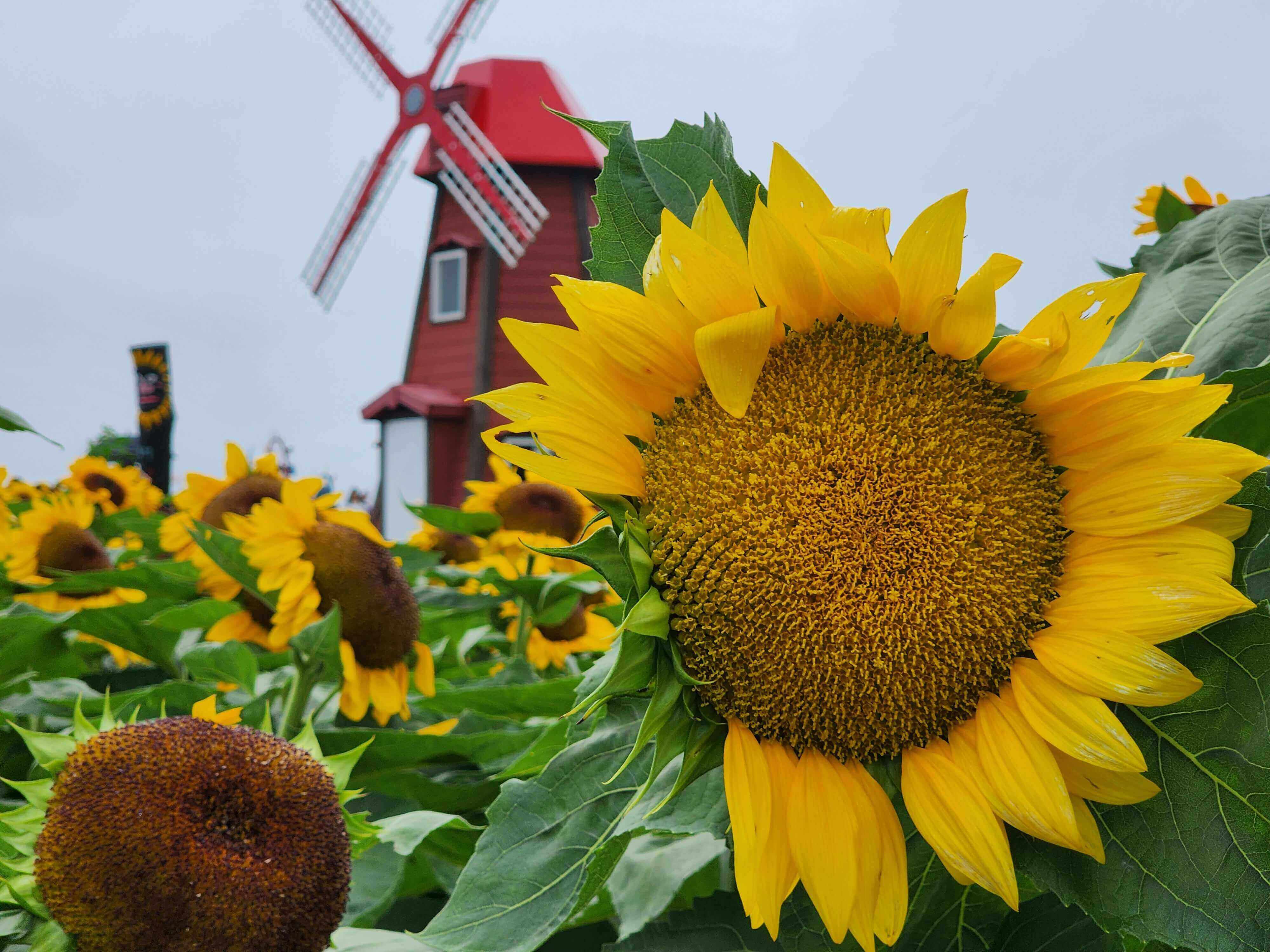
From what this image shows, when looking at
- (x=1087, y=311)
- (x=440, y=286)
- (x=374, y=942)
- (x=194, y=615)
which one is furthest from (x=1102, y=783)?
(x=440, y=286)

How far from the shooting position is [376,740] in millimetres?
1542

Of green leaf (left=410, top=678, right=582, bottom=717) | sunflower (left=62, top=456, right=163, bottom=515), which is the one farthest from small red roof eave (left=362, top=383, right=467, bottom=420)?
green leaf (left=410, top=678, right=582, bottom=717)

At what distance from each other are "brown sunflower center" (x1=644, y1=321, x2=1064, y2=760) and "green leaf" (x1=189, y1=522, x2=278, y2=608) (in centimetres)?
150

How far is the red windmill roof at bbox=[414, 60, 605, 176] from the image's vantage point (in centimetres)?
1892

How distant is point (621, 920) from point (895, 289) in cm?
83

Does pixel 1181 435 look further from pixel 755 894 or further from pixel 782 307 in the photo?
pixel 755 894

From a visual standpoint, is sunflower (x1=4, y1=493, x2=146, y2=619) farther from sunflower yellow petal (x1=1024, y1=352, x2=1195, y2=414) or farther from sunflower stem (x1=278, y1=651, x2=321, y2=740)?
sunflower yellow petal (x1=1024, y1=352, x2=1195, y2=414)

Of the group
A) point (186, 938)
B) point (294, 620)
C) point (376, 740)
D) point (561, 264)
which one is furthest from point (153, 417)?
point (561, 264)

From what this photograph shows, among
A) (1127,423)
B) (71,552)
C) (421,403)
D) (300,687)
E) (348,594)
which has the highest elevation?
(1127,423)

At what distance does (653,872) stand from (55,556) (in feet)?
9.10

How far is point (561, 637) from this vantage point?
3.19 m

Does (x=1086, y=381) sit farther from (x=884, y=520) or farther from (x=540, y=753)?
(x=540, y=753)

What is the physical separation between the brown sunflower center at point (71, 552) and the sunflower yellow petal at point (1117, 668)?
313 centimetres

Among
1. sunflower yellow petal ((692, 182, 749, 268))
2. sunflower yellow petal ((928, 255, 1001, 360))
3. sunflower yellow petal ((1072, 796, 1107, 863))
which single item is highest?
sunflower yellow petal ((692, 182, 749, 268))
